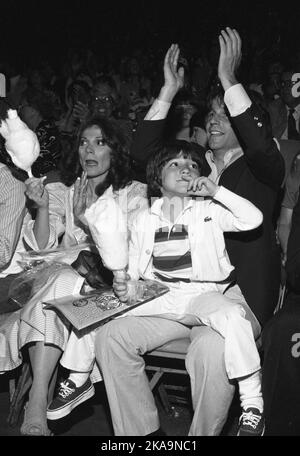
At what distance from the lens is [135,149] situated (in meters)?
3.49

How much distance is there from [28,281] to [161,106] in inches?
45.4

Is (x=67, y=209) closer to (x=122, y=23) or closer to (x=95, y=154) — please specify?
(x=95, y=154)

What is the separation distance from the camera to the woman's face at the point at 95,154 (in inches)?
144

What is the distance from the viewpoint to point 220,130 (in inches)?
130

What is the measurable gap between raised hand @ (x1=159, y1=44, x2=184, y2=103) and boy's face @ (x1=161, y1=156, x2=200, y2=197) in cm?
46

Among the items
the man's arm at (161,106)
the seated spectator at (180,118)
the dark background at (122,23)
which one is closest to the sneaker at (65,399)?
the man's arm at (161,106)

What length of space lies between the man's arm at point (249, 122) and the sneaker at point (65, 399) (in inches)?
52.8

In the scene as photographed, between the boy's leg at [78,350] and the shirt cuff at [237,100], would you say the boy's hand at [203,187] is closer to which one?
the shirt cuff at [237,100]

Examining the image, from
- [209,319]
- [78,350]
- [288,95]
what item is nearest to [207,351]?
[209,319]

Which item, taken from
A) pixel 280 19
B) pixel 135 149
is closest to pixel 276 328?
pixel 135 149

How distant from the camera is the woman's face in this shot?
3.67 m

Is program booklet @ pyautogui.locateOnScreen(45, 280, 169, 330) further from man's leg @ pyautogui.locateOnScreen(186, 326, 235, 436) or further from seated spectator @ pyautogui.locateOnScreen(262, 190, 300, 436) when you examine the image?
seated spectator @ pyautogui.locateOnScreen(262, 190, 300, 436)

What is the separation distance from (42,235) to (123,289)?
0.83 m
